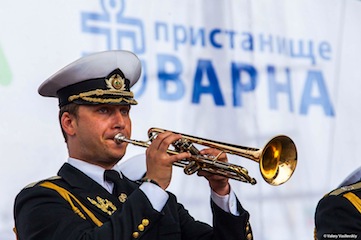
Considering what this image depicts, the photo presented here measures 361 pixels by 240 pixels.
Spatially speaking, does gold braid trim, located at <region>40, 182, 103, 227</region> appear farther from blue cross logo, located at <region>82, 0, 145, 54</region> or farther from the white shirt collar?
blue cross logo, located at <region>82, 0, 145, 54</region>

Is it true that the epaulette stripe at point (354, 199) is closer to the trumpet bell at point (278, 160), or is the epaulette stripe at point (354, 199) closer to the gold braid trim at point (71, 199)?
the trumpet bell at point (278, 160)

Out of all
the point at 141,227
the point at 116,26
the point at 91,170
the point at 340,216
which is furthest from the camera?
the point at 116,26

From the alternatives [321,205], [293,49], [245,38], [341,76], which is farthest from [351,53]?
[321,205]

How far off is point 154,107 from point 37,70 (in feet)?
2.00

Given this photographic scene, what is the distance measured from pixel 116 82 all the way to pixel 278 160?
24.4 inches

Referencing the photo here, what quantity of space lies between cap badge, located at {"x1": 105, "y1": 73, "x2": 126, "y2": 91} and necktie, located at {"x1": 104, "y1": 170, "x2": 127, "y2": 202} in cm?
29

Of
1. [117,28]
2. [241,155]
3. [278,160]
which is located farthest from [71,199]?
[117,28]

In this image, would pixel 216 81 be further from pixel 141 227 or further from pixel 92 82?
pixel 141 227

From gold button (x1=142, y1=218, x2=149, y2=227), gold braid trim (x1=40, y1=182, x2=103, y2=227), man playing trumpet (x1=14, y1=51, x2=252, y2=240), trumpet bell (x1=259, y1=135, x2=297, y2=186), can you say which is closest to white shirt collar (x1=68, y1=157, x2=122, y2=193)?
man playing trumpet (x1=14, y1=51, x2=252, y2=240)

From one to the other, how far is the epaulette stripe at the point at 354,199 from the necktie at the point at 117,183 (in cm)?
82

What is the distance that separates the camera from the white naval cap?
2.89m

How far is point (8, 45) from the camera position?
342 cm

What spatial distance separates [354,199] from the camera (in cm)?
313

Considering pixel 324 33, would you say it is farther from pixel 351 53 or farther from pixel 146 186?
pixel 146 186
